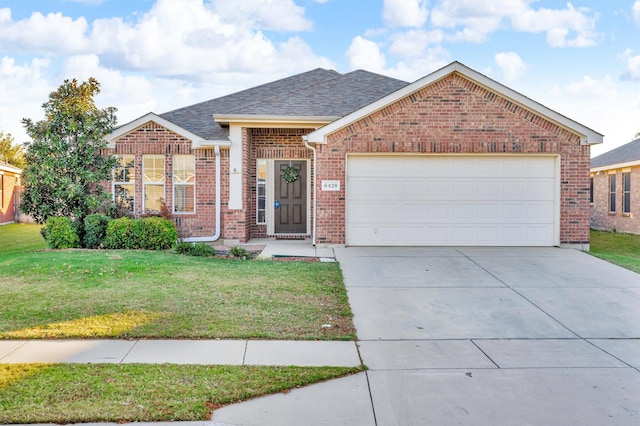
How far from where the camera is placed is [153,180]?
13.7 meters

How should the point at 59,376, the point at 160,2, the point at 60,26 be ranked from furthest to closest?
the point at 60,26 → the point at 160,2 → the point at 59,376

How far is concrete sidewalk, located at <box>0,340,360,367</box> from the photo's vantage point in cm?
486

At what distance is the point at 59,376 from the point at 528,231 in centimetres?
1106

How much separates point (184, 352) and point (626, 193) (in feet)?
65.6

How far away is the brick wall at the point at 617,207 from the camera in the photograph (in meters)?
18.7

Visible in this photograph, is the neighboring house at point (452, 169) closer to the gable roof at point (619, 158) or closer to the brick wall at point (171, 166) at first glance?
the brick wall at point (171, 166)

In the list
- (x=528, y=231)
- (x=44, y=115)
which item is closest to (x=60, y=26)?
(x=44, y=115)

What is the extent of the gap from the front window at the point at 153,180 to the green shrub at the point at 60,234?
6.64 ft

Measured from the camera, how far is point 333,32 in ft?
60.4

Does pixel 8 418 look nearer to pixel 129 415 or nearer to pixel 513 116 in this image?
pixel 129 415

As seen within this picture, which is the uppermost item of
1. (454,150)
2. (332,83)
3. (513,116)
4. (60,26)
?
(60,26)

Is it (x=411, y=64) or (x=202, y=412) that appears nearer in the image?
(x=202, y=412)

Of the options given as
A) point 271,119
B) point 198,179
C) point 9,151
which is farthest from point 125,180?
point 9,151

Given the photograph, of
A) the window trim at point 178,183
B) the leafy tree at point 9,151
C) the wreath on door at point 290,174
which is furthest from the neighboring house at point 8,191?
the wreath on door at point 290,174
